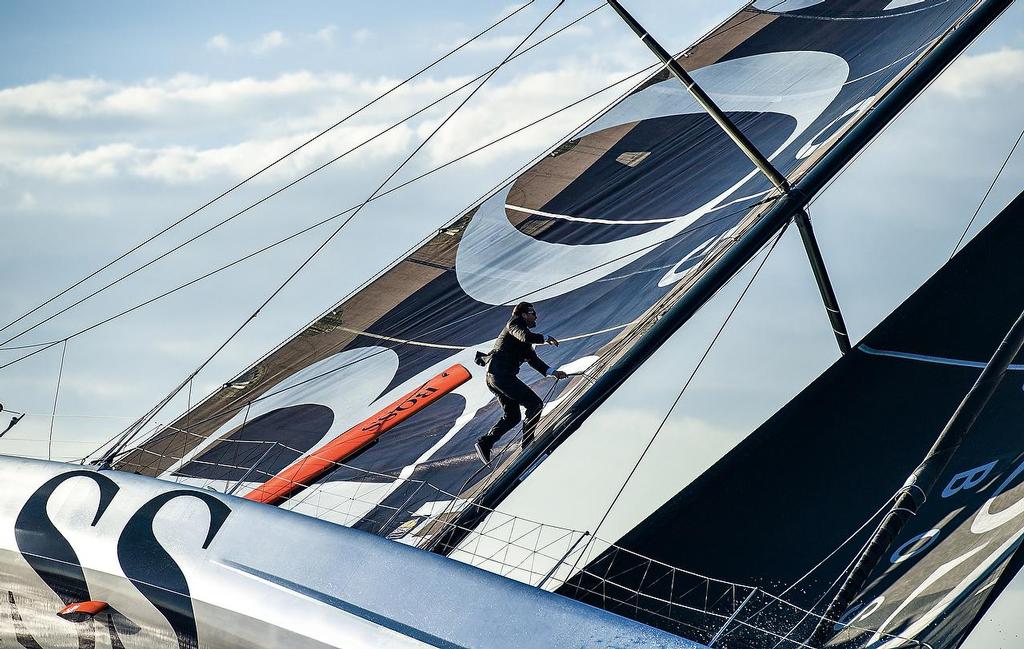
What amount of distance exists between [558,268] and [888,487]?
211cm

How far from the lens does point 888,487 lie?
5.39 meters

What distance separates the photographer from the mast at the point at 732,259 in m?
5.19

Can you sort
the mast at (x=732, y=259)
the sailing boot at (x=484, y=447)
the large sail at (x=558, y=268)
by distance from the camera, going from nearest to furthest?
the mast at (x=732, y=259), the sailing boot at (x=484, y=447), the large sail at (x=558, y=268)

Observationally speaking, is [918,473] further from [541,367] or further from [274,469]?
[274,469]

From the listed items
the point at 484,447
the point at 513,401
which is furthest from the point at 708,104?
the point at 484,447

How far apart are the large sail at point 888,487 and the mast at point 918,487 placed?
23 cm

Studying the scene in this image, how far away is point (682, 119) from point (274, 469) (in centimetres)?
A: 317

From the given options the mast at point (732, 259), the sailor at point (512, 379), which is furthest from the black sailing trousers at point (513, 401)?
the mast at point (732, 259)

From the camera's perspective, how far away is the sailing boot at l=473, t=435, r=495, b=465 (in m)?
5.44

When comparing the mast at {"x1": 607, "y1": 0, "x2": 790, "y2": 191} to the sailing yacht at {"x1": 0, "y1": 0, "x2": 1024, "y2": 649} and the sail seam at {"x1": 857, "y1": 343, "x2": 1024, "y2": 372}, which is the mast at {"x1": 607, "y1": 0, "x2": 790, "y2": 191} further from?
the sail seam at {"x1": 857, "y1": 343, "x2": 1024, "y2": 372}

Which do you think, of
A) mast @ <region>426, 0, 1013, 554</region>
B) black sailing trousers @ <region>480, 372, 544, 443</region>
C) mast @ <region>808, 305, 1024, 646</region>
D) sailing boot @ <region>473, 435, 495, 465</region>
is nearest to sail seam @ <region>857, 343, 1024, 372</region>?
mast @ <region>426, 0, 1013, 554</region>

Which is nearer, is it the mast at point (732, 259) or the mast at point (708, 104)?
the mast at point (732, 259)

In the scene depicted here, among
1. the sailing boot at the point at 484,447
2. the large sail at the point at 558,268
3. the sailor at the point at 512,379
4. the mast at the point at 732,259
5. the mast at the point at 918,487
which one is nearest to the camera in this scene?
the mast at the point at 918,487

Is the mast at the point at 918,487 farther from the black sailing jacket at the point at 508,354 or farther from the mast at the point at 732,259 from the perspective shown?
the black sailing jacket at the point at 508,354
